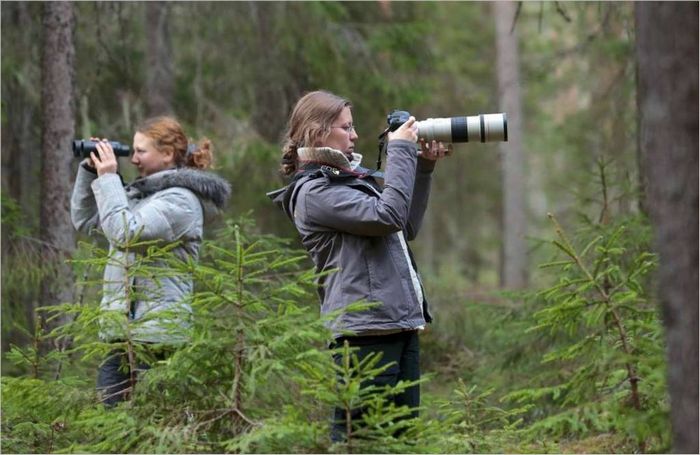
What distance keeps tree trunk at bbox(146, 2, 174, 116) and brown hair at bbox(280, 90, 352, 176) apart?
6.12m

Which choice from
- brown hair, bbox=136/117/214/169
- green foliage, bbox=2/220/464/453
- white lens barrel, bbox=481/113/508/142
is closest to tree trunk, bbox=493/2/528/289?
brown hair, bbox=136/117/214/169

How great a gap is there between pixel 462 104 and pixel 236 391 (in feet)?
→ 42.4

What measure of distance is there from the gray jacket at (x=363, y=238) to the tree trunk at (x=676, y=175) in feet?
4.18

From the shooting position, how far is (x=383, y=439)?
3127 millimetres

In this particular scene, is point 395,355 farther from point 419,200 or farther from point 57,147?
point 57,147

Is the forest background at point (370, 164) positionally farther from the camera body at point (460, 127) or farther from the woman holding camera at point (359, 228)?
the camera body at point (460, 127)

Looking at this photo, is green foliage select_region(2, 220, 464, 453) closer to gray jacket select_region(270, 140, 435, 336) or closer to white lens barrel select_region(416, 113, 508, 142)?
gray jacket select_region(270, 140, 435, 336)

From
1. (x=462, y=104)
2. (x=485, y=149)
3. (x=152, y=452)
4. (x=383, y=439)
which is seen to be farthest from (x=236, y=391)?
(x=485, y=149)

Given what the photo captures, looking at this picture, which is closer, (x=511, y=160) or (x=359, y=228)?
(x=359, y=228)

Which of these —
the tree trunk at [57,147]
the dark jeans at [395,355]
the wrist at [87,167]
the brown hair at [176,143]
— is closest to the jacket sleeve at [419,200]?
the dark jeans at [395,355]

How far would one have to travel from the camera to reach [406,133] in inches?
156

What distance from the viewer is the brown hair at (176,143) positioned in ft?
16.4

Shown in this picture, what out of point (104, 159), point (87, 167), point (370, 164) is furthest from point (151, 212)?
point (370, 164)

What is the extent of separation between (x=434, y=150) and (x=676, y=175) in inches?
68.3
